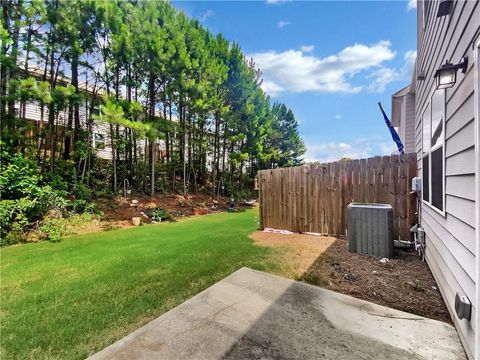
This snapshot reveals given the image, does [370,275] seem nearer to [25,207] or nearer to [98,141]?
[25,207]

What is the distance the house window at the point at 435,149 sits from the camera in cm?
268

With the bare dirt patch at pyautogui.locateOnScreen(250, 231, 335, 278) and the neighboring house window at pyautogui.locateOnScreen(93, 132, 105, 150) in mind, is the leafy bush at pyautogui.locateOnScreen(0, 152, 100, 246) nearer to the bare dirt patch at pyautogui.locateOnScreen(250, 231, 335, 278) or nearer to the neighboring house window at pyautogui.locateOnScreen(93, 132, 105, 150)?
the neighboring house window at pyautogui.locateOnScreen(93, 132, 105, 150)

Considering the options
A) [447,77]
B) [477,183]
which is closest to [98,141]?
[447,77]

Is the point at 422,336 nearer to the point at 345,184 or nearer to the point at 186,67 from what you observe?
the point at 345,184

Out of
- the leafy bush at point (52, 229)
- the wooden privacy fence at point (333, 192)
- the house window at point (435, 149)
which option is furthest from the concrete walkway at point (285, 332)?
the leafy bush at point (52, 229)

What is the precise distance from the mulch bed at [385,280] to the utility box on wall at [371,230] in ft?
0.51

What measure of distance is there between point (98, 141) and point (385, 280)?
12.6m

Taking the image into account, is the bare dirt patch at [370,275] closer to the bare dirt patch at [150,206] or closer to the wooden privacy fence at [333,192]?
the wooden privacy fence at [333,192]

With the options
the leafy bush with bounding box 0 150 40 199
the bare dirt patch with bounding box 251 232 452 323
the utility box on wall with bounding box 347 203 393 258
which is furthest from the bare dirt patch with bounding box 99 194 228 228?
the utility box on wall with bounding box 347 203 393 258

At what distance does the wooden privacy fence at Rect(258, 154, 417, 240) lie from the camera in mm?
4672

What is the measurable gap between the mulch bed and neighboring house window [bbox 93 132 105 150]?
10644 mm

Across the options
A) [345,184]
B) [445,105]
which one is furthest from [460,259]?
[345,184]

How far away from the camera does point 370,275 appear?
132 inches

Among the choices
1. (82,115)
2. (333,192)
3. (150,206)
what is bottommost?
(150,206)
